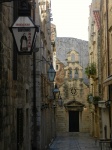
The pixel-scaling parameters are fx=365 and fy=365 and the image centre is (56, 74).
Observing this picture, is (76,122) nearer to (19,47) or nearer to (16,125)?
(16,125)

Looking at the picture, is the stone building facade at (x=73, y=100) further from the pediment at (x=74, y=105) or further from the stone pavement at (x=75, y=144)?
the stone pavement at (x=75, y=144)

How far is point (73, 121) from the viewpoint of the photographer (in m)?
44.1

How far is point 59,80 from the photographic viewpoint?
47.6 metres

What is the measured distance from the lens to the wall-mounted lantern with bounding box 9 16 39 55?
7.12 metres

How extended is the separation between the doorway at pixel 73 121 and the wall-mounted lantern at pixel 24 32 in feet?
123

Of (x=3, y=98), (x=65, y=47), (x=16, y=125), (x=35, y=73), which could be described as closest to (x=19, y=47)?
(x=3, y=98)

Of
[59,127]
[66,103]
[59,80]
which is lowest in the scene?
[59,127]

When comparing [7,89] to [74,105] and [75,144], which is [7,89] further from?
[74,105]

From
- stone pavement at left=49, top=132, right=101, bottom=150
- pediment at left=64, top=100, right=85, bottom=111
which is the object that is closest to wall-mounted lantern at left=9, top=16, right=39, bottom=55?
stone pavement at left=49, top=132, right=101, bottom=150

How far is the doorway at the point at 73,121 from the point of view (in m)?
44.0

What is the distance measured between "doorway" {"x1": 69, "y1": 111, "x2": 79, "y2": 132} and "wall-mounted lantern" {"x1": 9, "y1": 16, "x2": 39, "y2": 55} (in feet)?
123

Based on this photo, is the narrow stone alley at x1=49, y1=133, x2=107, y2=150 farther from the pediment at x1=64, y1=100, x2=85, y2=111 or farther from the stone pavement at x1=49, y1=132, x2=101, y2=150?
the pediment at x1=64, y1=100, x2=85, y2=111

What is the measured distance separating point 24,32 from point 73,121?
37.7m

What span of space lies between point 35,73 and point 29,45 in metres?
13.2
